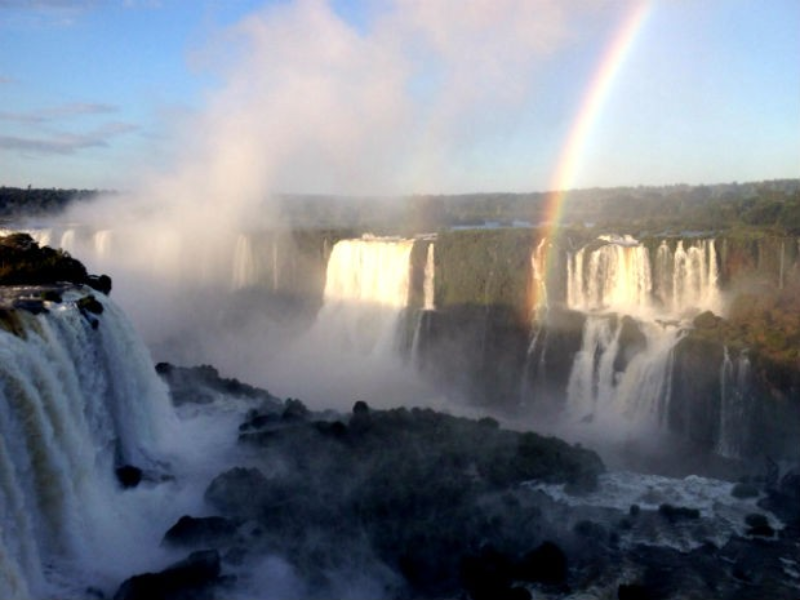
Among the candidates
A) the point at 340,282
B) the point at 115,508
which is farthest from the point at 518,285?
the point at 115,508

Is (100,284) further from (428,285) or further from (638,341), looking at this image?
(428,285)

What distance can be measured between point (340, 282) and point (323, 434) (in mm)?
14613

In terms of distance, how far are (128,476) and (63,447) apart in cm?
249

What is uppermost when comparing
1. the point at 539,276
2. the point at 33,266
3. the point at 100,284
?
the point at 33,266

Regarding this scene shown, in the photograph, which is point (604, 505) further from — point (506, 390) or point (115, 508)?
point (506, 390)

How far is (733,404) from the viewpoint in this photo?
18.2 m

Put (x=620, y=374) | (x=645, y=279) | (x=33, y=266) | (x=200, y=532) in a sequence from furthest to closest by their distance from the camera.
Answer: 1. (x=645, y=279)
2. (x=620, y=374)
3. (x=33, y=266)
4. (x=200, y=532)

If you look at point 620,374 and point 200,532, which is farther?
point 620,374

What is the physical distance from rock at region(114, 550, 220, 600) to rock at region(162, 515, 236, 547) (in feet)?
2.12

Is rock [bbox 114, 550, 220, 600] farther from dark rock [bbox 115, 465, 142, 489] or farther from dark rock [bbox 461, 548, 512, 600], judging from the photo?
dark rock [bbox 461, 548, 512, 600]

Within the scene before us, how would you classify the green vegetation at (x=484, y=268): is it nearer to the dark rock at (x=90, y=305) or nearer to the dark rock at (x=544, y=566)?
the dark rock at (x=544, y=566)

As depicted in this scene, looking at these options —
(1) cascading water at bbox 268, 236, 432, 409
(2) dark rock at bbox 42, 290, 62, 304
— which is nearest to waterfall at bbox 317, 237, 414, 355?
(1) cascading water at bbox 268, 236, 432, 409

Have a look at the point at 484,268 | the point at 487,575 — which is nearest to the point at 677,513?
the point at 487,575

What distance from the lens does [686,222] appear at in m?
34.8
